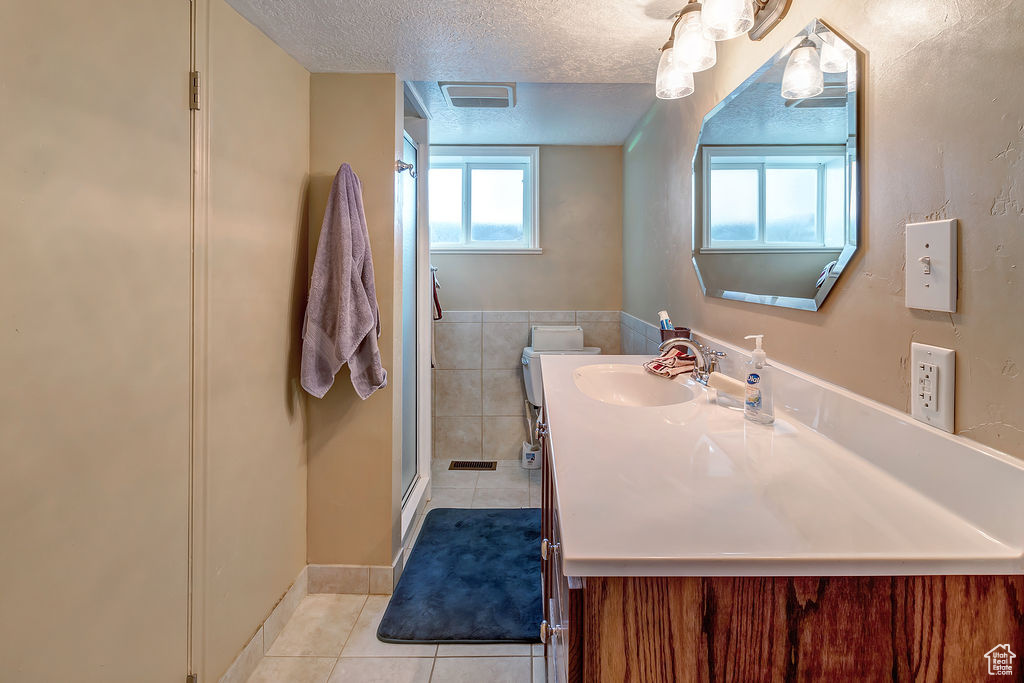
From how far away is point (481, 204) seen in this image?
11.6 feet

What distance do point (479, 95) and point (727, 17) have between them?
149 centimetres

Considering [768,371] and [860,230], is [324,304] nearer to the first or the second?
[768,371]

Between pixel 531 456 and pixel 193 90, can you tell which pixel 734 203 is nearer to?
pixel 193 90

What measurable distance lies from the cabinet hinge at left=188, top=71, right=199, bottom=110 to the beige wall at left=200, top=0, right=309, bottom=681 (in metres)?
0.06

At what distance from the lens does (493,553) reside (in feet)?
7.70

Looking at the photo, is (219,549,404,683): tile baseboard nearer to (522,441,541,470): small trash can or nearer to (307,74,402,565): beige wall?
(307,74,402,565): beige wall

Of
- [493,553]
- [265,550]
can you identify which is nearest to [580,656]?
[265,550]

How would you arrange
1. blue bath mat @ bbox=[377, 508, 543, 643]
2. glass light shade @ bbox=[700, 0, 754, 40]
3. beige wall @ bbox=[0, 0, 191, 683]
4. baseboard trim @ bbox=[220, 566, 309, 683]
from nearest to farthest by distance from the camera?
1. beige wall @ bbox=[0, 0, 191, 683]
2. glass light shade @ bbox=[700, 0, 754, 40]
3. baseboard trim @ bbox=[220, 566, 309, 683]
4. blue bath mat @ bbox=[377, 508, 543, 643]

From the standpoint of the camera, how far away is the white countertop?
1.89ft

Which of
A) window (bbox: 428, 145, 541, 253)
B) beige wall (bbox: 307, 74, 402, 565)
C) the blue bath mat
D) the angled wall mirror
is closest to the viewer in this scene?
the angled wall mirror

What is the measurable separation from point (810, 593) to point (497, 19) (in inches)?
63.5

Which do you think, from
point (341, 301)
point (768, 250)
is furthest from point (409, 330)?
point (768, 250)

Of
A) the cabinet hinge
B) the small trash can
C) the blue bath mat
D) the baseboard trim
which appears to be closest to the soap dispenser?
the blue bath mat

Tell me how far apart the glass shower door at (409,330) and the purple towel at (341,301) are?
18.7 inches
